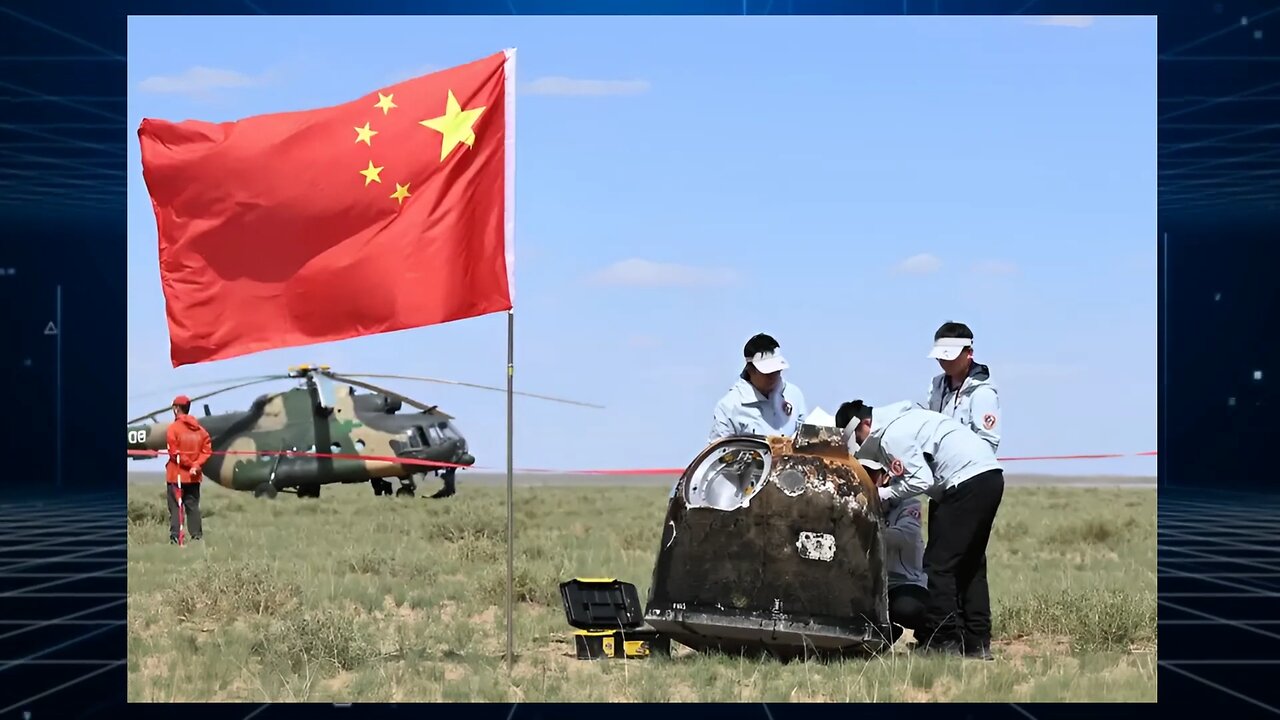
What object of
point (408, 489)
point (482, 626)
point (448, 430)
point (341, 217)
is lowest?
point (408, 489)

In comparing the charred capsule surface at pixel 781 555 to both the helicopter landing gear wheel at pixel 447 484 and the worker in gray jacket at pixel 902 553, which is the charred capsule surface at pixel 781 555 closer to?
the worker in gray jacket at pixel 902 553

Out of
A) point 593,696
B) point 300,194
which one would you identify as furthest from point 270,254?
point 593,696

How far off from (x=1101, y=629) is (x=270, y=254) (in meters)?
7.06

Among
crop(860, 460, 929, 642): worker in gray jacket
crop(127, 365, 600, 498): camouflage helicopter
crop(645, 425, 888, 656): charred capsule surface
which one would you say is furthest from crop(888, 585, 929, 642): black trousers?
crop(127, 365, 600, 498): camouflage helicopter

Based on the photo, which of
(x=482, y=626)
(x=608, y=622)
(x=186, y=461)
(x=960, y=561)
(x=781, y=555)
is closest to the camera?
(x=781, y=555)

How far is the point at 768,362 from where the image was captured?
11.5 meters

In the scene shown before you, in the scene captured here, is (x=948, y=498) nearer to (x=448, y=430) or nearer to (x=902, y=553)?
(x=902, y=553)

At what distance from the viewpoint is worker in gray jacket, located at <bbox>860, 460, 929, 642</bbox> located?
37.2 ft

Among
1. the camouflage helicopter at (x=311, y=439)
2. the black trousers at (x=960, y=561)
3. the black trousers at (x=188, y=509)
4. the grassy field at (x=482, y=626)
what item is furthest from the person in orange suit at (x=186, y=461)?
the black trousers at (x=960, y=561)

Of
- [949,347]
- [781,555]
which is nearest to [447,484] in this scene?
[949,347]

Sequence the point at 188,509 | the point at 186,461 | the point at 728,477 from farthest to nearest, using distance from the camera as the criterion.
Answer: the point at 188,509 < the point at 186,461 < the point at 728,477

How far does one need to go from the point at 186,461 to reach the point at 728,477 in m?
12.8

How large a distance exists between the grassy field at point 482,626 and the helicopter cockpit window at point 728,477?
3.62 ft

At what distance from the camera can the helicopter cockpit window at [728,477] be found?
10.7 m
